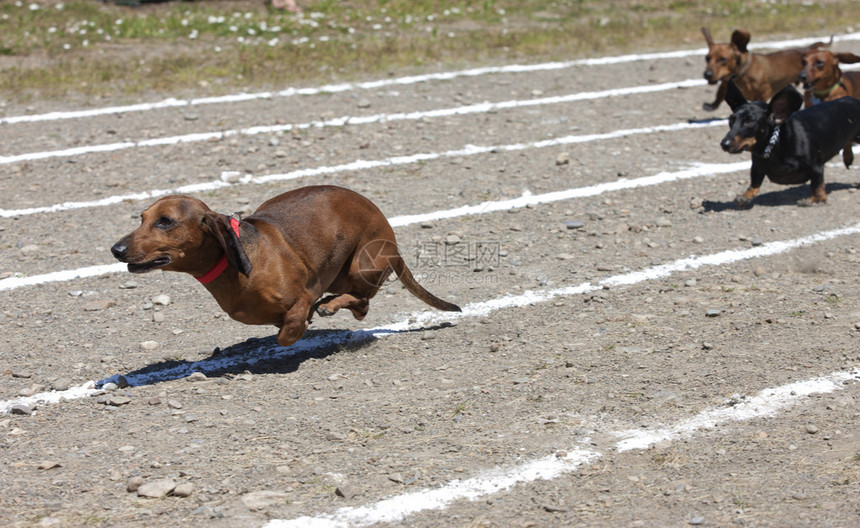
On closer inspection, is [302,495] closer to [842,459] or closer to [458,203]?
[842,459]

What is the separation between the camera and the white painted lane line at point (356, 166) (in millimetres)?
7629

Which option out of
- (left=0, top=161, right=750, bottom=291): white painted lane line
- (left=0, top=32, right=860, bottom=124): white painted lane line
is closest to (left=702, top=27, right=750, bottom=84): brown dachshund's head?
(left=0, top=32, right=860, bottom=124): white painted lane line

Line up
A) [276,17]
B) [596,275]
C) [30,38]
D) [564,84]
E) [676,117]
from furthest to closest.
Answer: [276,17] → [30,38] → [564,84] → [676,117] → [596,275]

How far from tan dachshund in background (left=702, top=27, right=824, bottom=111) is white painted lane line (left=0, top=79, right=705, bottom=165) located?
76cm

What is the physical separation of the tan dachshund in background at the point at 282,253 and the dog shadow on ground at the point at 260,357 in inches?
8.2

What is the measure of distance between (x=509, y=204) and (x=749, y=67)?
15.7 ft

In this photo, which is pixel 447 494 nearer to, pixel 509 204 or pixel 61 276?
pixel 61 276

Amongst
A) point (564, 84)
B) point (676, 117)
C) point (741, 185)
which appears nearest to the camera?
point (741, 185)

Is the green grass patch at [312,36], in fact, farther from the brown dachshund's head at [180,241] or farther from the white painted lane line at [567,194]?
the brown dachshund's head at [180,241]

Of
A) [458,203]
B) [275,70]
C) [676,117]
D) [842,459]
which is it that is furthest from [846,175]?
[275,70]

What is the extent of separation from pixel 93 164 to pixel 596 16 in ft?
30.2

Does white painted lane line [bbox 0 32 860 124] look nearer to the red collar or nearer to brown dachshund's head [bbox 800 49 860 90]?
brown dachshund's head [bbox 800 49 860 90]

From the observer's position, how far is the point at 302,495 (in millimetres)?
3879

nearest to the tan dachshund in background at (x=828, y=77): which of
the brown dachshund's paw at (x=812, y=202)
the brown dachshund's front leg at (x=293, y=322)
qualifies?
the brown dachshund's paw at (x=812, y=202)
